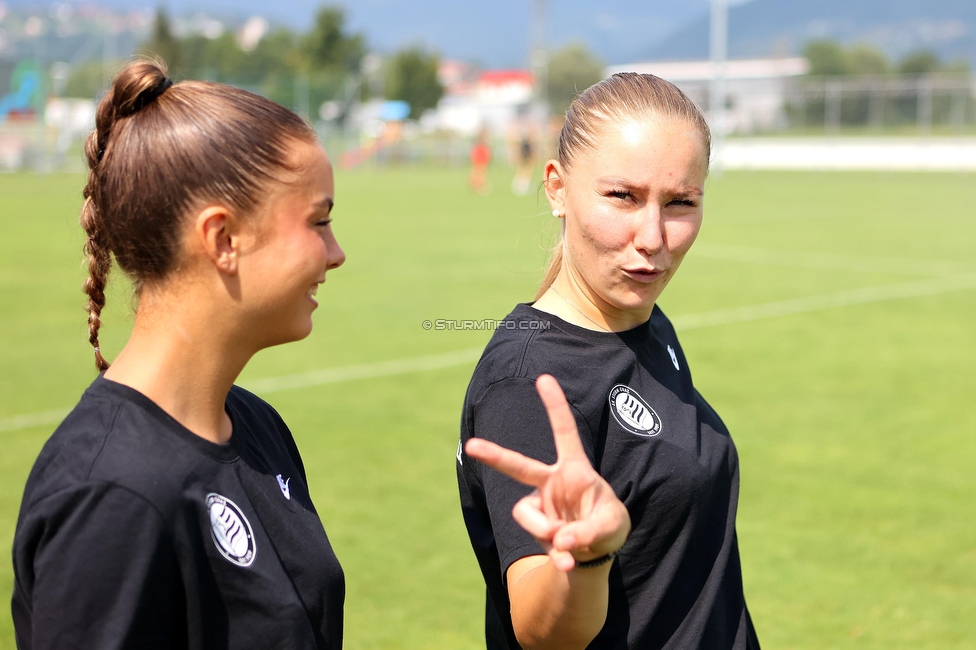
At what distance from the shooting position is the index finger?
1.67 m

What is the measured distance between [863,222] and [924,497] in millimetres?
16410

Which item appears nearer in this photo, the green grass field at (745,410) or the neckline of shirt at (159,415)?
the neckline of shirt at (159,415)

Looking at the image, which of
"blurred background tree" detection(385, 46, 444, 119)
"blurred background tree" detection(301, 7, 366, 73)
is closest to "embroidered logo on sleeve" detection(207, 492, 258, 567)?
"blurred background tree" detection(301, 7, 366, 73)

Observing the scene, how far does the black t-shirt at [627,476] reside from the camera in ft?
6.87

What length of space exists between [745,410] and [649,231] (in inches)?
219

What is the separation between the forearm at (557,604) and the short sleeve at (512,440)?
0.05 m

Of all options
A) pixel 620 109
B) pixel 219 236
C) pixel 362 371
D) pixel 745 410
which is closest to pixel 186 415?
pixel 219 236

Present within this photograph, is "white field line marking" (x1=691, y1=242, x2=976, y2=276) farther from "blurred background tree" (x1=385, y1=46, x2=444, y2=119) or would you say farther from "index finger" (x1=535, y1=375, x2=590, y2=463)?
"blurred background tree" (x1=385, y1=46, x2=444, y2=119)

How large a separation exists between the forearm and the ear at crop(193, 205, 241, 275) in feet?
2.66

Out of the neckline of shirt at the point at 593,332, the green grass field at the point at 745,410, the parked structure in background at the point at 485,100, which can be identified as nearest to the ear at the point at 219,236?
the green grass field at the point at 745,410

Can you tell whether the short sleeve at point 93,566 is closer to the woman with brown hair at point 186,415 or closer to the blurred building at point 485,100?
the woman with brown hair at point 186,415

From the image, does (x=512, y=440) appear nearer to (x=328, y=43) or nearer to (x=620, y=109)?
(x=620, y=109)

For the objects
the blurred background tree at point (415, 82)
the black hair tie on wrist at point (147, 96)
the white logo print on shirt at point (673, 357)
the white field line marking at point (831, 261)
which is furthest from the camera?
the blurred background tree at point (415, 82)

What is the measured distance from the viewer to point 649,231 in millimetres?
2287
